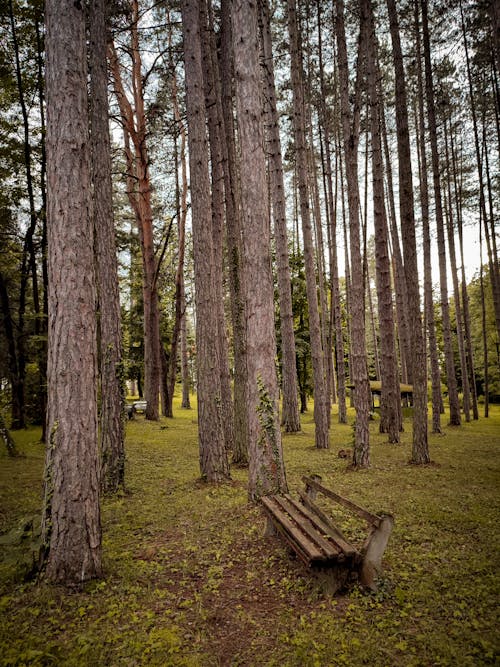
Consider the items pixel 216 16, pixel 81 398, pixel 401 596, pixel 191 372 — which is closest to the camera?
pixel 401 596

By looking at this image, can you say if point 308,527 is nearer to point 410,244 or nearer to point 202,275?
point 202,275

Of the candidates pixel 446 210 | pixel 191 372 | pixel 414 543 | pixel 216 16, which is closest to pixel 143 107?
pixel 216 16

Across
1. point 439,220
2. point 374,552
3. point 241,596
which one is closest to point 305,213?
point 439,220

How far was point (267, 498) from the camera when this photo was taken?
15.1 feet

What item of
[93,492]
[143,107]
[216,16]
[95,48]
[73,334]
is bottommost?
[93,492]

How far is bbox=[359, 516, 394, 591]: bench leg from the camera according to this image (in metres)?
3.30

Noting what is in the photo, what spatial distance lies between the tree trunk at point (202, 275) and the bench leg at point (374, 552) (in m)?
3.77

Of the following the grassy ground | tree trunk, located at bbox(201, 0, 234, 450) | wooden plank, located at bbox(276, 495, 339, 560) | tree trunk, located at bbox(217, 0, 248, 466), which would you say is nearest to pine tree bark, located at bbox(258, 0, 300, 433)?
tree trunk, located at bbox(217, 0, 248, 466)

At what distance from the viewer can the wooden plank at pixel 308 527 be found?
316 centimetres

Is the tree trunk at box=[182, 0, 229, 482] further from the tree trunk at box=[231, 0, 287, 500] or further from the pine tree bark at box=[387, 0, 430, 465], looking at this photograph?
the pine tree bark at box=[387, 0, 430, 465]

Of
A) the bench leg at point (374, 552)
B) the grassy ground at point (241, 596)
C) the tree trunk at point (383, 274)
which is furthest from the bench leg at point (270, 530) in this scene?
the tree trunk at point (383, 274)

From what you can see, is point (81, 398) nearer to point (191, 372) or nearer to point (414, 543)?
point (414, 543)

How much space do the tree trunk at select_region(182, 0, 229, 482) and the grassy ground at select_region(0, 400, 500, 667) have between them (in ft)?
2.46

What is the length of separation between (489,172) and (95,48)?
14.4m
